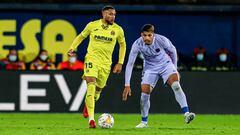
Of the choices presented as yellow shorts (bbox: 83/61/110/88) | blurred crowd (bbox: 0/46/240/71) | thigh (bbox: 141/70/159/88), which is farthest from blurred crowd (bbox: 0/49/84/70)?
thigh (bbox: 141/70/159/88)

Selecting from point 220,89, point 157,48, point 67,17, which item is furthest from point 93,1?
point 157,48

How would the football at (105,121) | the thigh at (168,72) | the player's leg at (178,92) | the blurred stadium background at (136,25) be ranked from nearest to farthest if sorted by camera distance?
the football at (105,121), the player's leg at (178,92), the thigh at (168,72), the blurred stadium background at (136,25)

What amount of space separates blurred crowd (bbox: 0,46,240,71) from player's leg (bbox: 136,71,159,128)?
7.96 meters

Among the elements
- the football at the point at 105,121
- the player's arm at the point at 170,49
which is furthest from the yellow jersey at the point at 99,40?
the football at the point at 105,121

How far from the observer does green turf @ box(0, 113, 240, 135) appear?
15097 mm

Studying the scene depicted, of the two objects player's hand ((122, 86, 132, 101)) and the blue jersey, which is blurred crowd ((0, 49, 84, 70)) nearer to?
the blue jersey

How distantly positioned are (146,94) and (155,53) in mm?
789

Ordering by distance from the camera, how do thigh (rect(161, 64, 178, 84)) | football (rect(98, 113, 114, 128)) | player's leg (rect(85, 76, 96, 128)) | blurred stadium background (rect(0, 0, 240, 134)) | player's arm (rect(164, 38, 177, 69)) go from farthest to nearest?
blurred stadium background (rect(0, 0, 240, 134)) < thigh (rect(161, 64, 178, 84)) < player's arm (rect(164, 38, 177, 69)) < football (rect(98, 113, 114, 128)) < player's leg (rect(85, 76, 96, 128))

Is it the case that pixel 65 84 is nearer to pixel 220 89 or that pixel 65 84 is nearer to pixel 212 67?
pixel 220 89

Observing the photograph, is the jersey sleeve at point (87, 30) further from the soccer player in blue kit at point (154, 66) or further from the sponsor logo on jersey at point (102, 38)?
the soccer player in blue kit at point (154, 66)

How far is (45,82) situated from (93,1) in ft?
17.9

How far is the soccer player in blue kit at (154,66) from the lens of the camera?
54.0ft

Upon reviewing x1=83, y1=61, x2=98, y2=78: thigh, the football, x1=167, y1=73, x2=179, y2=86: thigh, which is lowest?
the football

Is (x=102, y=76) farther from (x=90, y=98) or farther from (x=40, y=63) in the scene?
(x=40, y=63)
